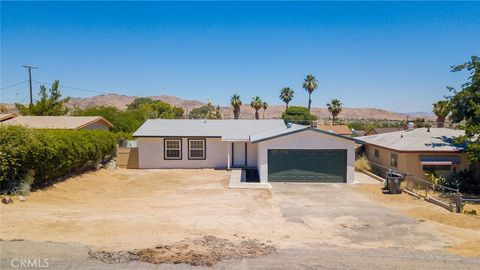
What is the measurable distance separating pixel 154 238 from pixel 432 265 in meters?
7.10

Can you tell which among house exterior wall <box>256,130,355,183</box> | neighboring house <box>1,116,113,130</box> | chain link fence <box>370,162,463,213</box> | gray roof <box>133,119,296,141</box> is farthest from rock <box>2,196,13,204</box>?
chain link fence <box>370,162,463,213</box>

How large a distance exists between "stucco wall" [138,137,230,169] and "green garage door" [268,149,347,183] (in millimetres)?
5923

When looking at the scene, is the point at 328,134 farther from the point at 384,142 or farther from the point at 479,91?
the point at 479,91

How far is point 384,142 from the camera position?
2611 cm

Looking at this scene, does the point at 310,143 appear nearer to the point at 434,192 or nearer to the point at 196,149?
the point at 434,192

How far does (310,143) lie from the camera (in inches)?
887

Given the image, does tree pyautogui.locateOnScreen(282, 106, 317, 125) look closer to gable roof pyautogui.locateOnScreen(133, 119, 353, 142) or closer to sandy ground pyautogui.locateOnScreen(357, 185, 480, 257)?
gable roof pyautogui.locateOnScreen(133, 119, 353, 142)

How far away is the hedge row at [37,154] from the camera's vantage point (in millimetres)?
13901

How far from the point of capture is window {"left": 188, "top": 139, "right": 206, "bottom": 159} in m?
27.3

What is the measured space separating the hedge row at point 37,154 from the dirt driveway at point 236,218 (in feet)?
2.80

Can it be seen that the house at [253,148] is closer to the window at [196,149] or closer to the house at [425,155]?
the window at [196,149]

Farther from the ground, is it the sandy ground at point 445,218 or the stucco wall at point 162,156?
the stucco wall at point 162,156

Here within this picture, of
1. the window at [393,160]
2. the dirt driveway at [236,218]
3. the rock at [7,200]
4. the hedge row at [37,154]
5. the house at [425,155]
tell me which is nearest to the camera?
the dirt driveway at [236,218]

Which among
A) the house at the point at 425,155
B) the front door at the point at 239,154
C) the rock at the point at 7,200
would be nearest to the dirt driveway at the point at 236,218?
the rock at the point at 7,200
